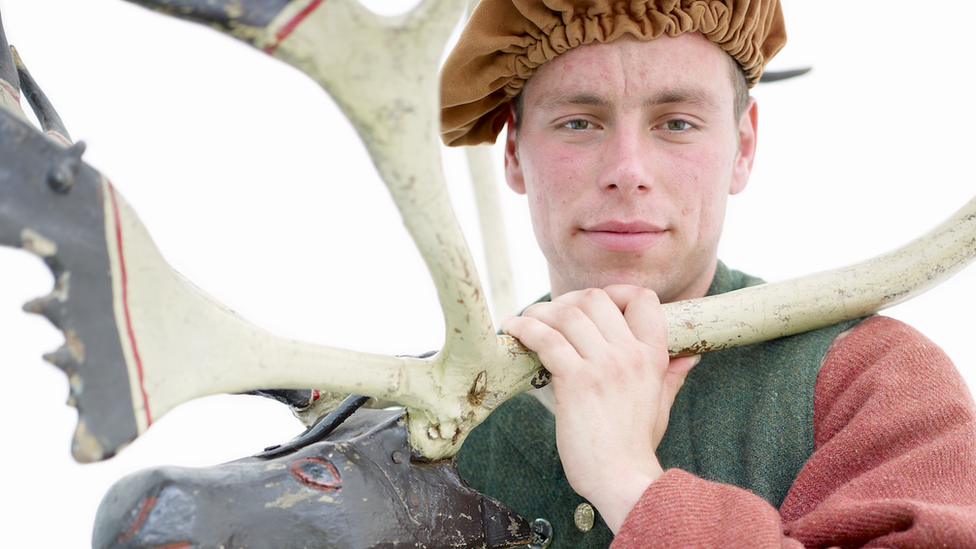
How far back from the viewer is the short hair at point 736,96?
1090mm

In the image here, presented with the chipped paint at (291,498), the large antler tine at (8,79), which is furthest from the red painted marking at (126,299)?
the large antler tine at (8,79)

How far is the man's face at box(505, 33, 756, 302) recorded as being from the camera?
3.21 feet

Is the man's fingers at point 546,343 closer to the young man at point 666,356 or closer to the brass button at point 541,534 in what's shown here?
the young man at point 666,356

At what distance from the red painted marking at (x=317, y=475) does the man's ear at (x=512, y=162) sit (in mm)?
659

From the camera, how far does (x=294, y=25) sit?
524 mm

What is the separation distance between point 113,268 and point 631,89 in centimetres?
65

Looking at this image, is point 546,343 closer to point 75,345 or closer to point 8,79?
point 75,345

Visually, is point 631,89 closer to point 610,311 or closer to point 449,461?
point 610,311

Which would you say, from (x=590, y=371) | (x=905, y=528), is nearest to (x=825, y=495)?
(x=905, y=528)

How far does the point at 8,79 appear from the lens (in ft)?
2.65

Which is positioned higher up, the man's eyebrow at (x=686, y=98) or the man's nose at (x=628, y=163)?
the man's eyebrow at (x=686, y=98)

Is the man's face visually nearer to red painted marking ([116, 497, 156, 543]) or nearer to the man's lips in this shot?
the man's lips

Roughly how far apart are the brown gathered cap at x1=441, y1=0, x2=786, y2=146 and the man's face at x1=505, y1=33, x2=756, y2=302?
22mm

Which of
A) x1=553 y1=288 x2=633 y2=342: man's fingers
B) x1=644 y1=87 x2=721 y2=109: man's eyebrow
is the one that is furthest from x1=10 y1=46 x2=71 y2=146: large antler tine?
x1=644 y1=87 x2=721 y2=109: man's eyebrow
